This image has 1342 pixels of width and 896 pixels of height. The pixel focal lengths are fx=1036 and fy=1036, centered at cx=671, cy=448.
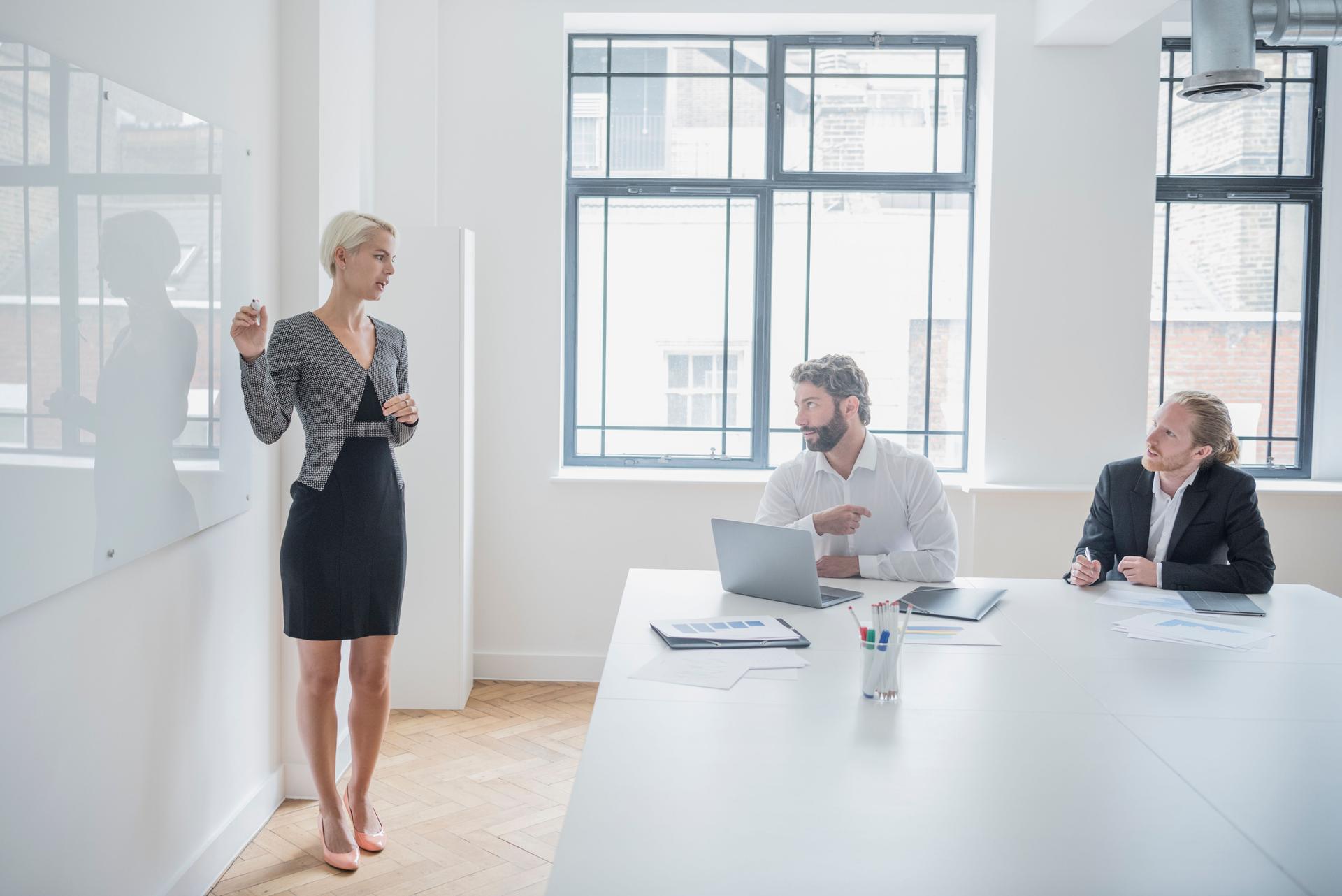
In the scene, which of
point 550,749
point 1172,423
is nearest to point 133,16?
point 550,749

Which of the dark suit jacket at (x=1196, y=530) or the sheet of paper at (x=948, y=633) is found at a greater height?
the dark suit jacket at (x=1196, y=530)

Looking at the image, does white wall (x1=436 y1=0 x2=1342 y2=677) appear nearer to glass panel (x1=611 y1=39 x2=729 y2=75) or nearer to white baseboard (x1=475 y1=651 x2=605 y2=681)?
white baseboard (x1=475 y1=651 x2=605 y2=681)

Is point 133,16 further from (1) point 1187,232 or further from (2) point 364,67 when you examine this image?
(1) point 1187,232

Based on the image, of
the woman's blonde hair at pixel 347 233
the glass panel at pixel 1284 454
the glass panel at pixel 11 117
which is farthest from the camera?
the glass panel at pixel 1284 454

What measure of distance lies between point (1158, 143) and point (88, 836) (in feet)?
17.1

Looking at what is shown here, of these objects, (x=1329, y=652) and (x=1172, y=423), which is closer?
(x=1329, y=652)

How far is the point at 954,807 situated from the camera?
1574 mm

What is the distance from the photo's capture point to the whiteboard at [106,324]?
1.94 metres

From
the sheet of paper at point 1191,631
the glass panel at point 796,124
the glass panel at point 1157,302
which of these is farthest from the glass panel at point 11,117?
the glass panel at point 1157,302

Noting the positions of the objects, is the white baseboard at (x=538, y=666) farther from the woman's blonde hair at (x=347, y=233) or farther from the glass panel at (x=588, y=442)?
the woman's blonde hair at (x=347, y=233)

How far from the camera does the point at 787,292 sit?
5180 mm

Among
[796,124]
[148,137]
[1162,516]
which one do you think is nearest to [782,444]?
[796,124]

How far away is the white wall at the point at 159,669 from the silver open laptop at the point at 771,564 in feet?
4.73

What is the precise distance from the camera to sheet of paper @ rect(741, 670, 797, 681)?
2199mm
